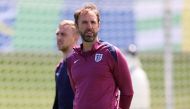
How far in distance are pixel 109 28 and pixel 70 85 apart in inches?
262

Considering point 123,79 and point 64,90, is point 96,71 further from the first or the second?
point 64,90

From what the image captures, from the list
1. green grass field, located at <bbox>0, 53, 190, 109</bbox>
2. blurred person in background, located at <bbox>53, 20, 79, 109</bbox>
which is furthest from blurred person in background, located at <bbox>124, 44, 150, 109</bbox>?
blurred person in background, located at <bbox>53, 20, 79, 109</bbox>

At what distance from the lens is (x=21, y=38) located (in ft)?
40.0

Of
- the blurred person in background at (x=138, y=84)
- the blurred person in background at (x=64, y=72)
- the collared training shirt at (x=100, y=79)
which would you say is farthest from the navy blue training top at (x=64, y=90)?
the blurred person in background at (x=138, y=84)

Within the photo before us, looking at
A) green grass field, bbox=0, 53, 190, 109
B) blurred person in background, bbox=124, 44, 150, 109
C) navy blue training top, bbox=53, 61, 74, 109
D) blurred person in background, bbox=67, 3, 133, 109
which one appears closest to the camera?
blurred person in background, bbox=67, 3, 133, 109

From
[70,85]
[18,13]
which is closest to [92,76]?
[70,85]

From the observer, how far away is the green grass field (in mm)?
13320

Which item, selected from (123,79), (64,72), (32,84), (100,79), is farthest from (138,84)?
(100,79)

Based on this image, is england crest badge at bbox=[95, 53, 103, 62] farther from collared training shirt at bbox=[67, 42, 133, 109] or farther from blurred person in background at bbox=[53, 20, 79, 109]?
blurred person in background at bbox=[53, 20, 79, 109]

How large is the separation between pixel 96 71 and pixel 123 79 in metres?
0.24

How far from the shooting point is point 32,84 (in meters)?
13.9

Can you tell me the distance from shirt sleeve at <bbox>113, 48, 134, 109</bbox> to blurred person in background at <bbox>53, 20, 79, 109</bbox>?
0.72 metres

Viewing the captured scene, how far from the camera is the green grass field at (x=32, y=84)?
1332cm

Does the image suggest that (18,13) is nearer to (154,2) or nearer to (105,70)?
(154,2)
